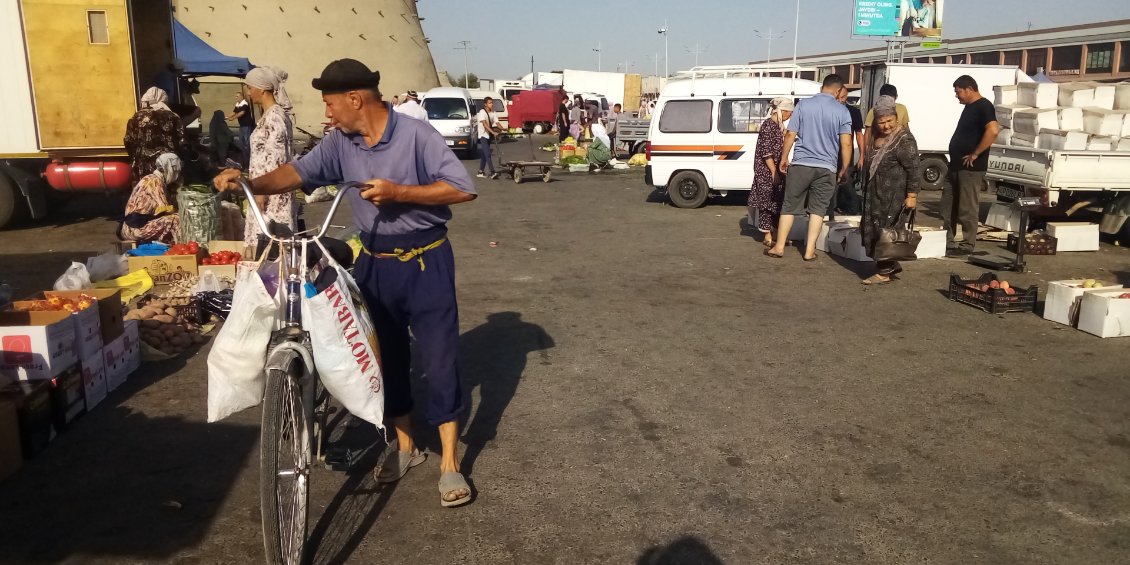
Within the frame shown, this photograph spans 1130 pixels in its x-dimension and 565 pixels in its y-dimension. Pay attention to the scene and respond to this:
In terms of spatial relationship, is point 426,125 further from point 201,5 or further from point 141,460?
point 201,5

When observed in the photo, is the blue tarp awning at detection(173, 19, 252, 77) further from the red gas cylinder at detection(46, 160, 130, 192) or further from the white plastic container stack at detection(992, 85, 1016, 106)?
the white plastic container stack at detection(992, 85, 1016, 106)

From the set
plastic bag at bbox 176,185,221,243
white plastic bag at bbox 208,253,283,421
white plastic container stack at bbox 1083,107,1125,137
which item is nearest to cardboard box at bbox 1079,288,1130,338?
white plastic container stack at bbox 1083,107,1125,137

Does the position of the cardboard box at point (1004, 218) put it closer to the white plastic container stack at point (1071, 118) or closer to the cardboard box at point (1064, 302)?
the white plastic container stack at point (1071, 118)

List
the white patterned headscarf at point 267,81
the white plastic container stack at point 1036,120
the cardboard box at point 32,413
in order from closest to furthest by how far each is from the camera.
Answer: the cardboard box at point 32,413 < the white patterned headscarf at point 267,81 < the white plastic container stack at point 1036,120

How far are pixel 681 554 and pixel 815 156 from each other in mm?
6716

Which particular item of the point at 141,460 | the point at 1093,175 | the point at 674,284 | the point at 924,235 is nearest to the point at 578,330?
the point at 674,284

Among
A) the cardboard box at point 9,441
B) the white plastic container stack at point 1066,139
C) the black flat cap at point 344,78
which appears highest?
the black flat cap at point 344,78

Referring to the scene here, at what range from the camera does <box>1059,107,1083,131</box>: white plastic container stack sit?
1079cm

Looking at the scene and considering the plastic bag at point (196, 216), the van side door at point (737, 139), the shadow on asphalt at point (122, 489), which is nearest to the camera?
the shadow on asphalt at point (122, 489)

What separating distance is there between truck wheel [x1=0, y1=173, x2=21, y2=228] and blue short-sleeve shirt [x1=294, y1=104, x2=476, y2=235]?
10.1 m

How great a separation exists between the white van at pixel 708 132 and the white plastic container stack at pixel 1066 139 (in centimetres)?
420

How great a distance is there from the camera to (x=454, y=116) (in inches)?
987

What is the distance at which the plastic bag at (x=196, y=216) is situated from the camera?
29.0 ft

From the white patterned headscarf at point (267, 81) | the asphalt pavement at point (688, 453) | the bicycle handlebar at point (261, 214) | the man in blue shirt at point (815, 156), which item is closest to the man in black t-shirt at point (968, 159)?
the man in blue shirt at point (815, 156)
